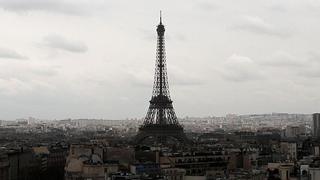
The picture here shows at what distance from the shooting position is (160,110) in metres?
87.1

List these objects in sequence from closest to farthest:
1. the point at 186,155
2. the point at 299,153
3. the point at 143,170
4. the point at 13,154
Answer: the point at 143,170
the point at 186,155
the point at 13,154
the point at 299,153

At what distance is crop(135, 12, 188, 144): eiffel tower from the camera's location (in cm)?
8569

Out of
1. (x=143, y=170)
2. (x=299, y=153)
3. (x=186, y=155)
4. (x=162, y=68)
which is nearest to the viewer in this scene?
(x=143, y=170)

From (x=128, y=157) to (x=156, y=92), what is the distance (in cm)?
2379

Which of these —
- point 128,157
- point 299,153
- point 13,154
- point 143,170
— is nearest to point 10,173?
point 13,154

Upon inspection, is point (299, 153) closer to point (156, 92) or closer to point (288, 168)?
point (156, 92)

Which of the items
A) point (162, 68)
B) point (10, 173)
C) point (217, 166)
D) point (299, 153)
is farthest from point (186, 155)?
point (162, 68)

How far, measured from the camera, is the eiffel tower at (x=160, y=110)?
85688 millimetres

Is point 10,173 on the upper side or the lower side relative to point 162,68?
lower

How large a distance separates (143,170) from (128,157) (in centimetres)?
1327

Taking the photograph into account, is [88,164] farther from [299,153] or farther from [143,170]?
[299,153]

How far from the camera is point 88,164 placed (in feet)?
171

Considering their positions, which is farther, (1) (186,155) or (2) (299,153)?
(2) (299,153)

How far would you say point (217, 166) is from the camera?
61.7 meters
